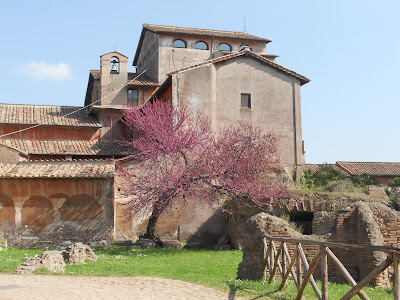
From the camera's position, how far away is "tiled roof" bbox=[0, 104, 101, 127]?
94.5 ft

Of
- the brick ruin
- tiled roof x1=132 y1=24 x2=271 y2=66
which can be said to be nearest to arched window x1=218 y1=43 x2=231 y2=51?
tiled roof x1=132 y1=24 x2=271 y2=66

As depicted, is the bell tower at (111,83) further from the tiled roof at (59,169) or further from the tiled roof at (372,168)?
the tiled roof at (372,168)

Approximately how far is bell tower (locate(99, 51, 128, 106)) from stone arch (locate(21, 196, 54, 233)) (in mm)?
11341

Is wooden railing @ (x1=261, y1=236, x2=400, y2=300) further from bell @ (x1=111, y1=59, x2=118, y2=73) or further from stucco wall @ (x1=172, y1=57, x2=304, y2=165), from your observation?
bell @ (x1=111, y1=59, x2=118, y2=73)

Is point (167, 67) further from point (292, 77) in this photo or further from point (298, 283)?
point (298, 283)

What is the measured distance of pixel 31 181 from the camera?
20203mm

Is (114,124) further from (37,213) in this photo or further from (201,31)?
(37,213)

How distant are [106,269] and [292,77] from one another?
657 inches

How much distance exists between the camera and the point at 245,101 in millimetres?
25031

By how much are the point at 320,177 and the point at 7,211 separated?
17.5 meters

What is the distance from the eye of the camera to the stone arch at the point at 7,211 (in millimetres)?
19797

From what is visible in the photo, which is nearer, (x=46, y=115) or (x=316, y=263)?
(x=316, y=263)

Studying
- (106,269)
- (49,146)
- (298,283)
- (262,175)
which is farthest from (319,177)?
(298,283)

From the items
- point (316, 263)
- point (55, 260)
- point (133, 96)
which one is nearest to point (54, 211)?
point (55, 260)
